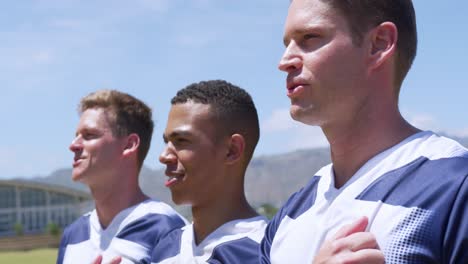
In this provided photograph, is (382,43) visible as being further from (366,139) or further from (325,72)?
(366,139)

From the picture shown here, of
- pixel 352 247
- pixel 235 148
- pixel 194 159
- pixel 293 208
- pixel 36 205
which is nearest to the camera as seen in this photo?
pixel 352 247

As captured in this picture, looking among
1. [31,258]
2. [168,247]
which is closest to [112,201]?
[168,247]

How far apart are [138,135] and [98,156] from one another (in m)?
0.43

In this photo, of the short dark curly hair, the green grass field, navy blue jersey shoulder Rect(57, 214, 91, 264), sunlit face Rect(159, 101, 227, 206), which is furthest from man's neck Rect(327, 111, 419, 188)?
the green grass field

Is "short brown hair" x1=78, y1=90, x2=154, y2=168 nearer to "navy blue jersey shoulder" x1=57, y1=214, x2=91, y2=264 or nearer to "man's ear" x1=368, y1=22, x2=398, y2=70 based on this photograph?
"navy blue jersey shoulder" x1=57, y1=214, x2=91, y2=264

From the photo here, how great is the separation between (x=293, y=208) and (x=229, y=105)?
1505 millimetres

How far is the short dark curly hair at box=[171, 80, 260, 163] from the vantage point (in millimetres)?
4145

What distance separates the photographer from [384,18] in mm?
2439

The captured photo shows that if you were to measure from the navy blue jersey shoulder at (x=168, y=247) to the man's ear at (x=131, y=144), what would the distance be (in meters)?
1.02

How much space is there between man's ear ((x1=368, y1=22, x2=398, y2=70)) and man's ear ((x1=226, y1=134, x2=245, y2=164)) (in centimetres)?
173

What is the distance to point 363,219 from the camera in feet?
7.41

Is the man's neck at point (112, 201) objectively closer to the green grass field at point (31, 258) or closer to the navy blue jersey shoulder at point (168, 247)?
the navy blue jersey shoulder at point (168, 247)

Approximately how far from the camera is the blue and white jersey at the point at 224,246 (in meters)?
3.75

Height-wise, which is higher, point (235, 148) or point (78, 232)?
point (235, 148)
